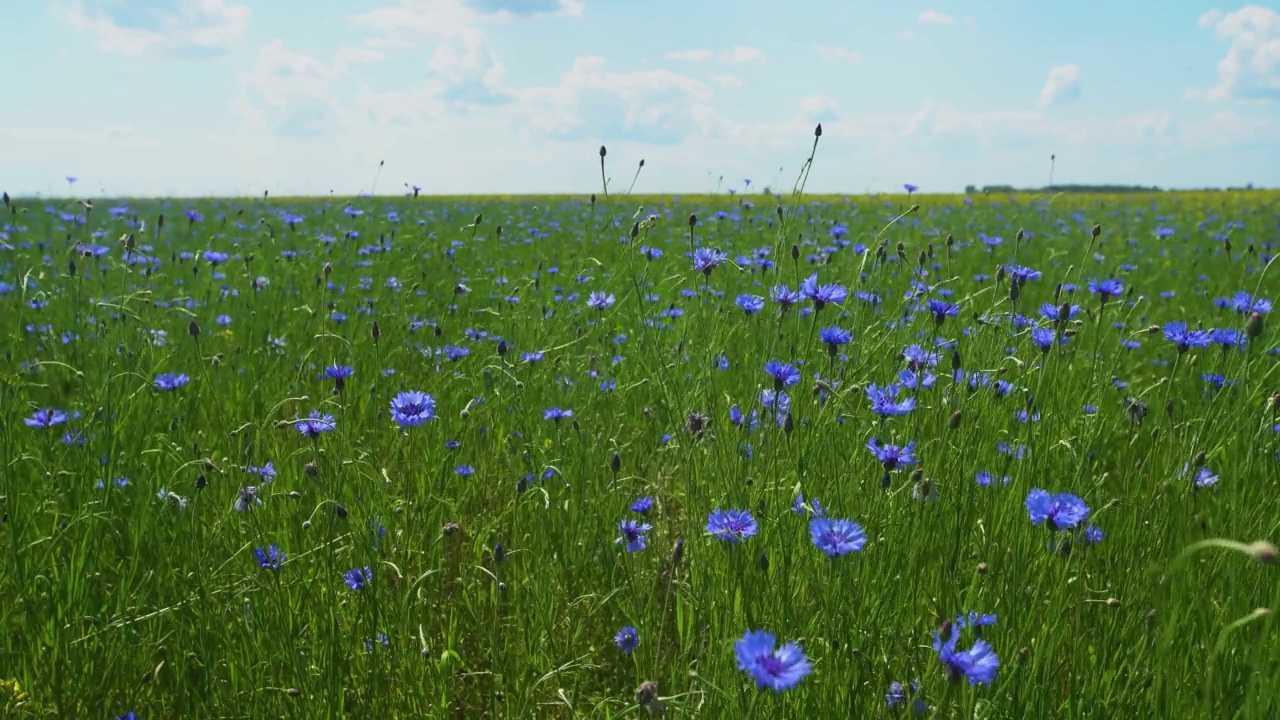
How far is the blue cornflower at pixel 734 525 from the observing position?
1401 millimetres

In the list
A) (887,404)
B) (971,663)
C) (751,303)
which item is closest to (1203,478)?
(887,404)

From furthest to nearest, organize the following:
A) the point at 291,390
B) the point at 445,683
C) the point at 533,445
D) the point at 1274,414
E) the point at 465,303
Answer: the point at 465,303
the point at 291,390
the point at 533,445
the point at 1274,414
the point at 445,683

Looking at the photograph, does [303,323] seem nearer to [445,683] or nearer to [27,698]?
[27,698]

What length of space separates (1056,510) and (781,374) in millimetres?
613

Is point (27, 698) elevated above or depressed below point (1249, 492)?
below

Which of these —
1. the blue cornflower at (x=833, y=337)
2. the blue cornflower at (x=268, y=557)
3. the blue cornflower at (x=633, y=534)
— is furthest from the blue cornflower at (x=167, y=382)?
the blue cornflower at (x=833, y=337)

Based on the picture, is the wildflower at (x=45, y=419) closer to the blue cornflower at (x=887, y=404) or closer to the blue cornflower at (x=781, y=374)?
the blue cornflower at (x=781, y=374)

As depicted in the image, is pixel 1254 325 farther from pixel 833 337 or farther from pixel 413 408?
pixel 413 408

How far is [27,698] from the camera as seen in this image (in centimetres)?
152

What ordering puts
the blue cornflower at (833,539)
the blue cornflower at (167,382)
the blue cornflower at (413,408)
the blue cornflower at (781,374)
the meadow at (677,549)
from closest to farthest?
the blue cornflower at (833,539) < the meadow at (677,549) < the blue cornflower at (781,374) < the blue cornflower at (413,408) < the blue cornflower at (167,382)

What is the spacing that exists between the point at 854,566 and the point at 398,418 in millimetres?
1143

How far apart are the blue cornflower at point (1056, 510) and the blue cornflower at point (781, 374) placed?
0.56 metres

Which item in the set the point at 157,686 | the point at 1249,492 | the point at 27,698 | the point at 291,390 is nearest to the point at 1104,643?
the point at 1249,492

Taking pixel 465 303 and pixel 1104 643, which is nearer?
pixel 1104 643
